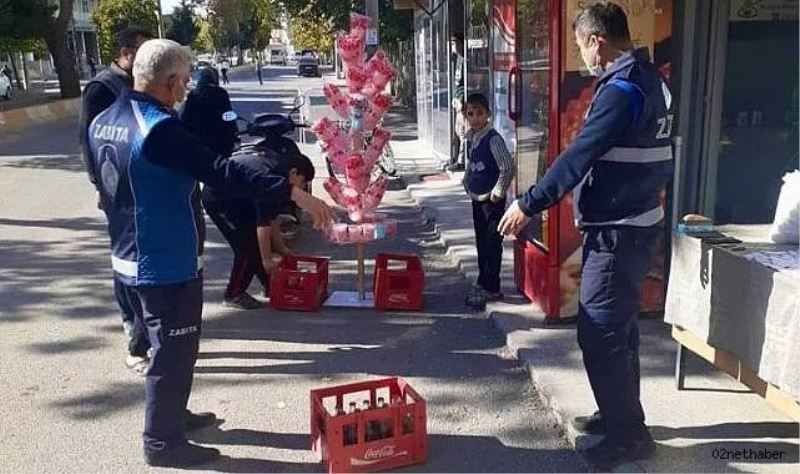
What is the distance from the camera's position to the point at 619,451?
333cm

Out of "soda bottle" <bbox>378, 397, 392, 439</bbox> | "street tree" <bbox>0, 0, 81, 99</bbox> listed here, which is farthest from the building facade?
"street tree" <bbox>0, 0, 81, 99</bbox>

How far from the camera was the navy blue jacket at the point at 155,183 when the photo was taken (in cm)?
318

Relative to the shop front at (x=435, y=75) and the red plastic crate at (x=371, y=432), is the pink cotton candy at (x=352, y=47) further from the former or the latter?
the shop front at (x=435, y=75)

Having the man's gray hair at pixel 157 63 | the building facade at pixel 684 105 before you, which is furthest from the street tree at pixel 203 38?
the man's gray hair at pixel 157 63

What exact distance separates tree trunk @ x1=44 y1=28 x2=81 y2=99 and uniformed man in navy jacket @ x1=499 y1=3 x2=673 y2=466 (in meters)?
25.0

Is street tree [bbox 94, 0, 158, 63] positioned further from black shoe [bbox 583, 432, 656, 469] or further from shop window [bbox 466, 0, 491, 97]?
black shoe [bbox 583, 432, 656, 469]

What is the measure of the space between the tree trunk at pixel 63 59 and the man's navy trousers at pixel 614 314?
2506 centimetres

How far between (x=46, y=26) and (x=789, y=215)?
82.7 feet

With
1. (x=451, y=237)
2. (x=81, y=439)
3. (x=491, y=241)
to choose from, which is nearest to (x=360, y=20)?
(x=491, y=241)

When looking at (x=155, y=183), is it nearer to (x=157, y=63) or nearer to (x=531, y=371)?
(x=157, y=63)

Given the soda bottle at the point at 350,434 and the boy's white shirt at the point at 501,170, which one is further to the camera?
the boy's white shirt at the point at 501,170

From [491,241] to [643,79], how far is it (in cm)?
267

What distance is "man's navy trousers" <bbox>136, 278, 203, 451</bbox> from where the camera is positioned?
11.2 ft

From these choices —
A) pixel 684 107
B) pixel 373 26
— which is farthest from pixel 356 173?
pixel 373 26
